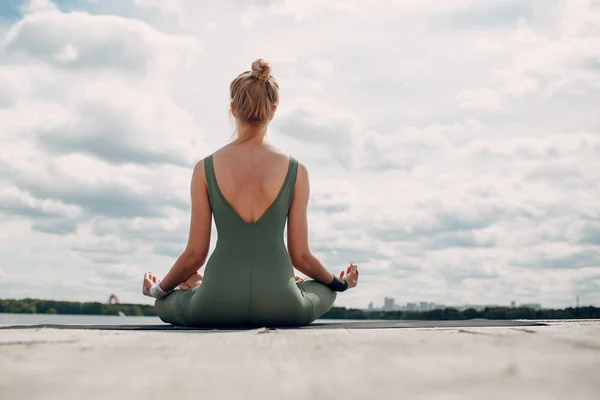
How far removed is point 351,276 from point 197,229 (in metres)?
1.52

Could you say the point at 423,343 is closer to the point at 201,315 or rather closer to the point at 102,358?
the point at 102,358

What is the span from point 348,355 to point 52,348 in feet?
3.87

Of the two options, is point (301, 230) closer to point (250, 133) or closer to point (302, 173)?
point (302, 173)

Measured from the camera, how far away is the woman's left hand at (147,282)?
5652 mm

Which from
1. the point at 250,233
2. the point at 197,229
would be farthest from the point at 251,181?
the point at 197,229

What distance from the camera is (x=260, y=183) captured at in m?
5.05

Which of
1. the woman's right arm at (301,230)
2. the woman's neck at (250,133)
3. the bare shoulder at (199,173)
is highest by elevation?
the woman's neck at (250,133)

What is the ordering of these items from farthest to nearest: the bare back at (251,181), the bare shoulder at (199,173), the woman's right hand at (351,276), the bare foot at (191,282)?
the woman's right hand at (351,276)
the bare foot at (191,282)
the bare shoulder at (199,173)
the bare back at (251,181)

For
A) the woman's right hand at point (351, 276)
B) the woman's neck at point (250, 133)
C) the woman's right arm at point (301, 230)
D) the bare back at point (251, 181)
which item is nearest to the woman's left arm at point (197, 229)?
the bare back at point (251, 181)

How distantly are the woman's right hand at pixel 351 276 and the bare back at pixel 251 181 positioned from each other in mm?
1187

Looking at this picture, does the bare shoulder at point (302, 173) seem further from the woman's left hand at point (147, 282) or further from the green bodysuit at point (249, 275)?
the woman's left hand at point (147, 282)

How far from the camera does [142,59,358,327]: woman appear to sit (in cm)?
492

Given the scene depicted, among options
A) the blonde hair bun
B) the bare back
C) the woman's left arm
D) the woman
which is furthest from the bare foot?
the blonde hair bun

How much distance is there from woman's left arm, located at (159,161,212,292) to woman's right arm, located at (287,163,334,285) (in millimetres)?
673
